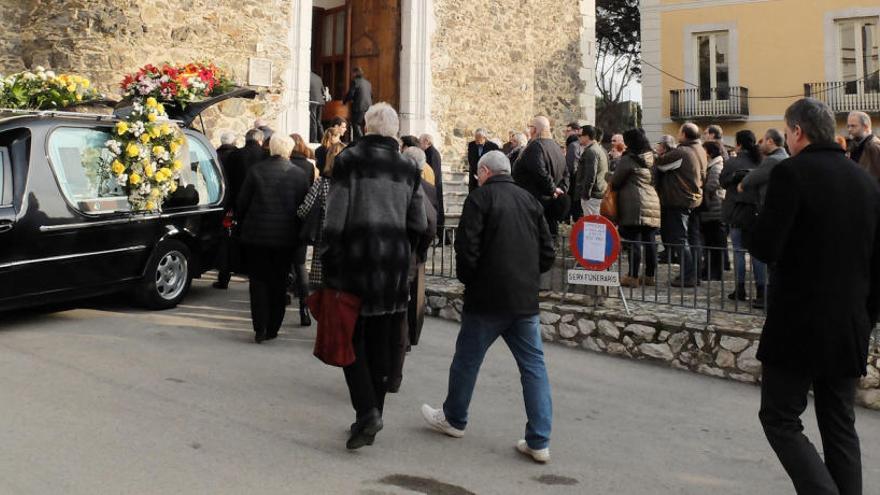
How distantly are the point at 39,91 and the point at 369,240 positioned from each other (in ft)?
17.9

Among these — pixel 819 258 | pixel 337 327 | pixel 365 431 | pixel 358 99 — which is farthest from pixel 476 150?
pixel 819 258

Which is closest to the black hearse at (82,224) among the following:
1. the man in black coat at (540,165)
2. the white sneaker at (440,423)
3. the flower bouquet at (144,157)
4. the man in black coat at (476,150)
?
the flower bouquet at (144,157)

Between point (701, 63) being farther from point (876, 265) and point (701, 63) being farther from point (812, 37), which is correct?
point (876, 265)

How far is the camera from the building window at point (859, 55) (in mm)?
20281

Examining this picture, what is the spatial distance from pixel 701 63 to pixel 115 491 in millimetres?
21280

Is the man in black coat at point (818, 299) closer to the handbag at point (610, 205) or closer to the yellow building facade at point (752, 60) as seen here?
the handbag at point (610, 205)

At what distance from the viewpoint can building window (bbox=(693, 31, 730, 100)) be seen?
71.7 feet

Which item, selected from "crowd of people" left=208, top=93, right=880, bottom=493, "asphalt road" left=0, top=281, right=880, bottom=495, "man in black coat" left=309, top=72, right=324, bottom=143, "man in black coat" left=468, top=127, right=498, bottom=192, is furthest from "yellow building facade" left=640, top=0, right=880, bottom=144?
"asphalt road" left=0, top=281, right=880, bottom=495

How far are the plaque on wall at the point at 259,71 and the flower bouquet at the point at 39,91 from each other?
3815mm

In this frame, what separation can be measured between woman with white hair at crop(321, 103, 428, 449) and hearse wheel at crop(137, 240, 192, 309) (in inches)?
140

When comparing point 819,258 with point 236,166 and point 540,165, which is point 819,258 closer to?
point 540,165

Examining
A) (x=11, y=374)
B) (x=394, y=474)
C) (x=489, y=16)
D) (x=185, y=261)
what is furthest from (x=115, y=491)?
(x=489, y=16)

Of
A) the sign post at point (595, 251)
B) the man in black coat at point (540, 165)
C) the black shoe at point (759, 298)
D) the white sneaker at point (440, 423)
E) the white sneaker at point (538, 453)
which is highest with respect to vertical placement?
the man in black coat at point (540, 165)

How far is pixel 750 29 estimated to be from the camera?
21.4m
